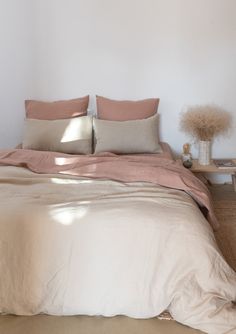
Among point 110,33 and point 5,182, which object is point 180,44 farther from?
point 5,182

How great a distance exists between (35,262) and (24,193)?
0.43 metres

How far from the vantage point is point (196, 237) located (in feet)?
5.08

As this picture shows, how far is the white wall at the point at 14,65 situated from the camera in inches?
128

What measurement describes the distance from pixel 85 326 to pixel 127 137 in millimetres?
1639

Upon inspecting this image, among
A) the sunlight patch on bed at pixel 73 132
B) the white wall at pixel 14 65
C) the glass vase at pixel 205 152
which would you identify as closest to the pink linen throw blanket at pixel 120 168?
the sunlight patch on bed at pixel 73 132

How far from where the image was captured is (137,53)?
3268mm

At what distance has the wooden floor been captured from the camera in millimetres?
1554

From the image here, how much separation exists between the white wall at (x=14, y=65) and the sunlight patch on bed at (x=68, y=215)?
→ 7.06ft

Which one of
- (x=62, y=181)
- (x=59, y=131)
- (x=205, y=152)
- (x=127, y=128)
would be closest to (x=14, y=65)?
(x=59, y=131)

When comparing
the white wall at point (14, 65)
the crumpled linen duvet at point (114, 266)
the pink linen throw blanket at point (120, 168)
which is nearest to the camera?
the crumpled linen duvet at point (114, 266)

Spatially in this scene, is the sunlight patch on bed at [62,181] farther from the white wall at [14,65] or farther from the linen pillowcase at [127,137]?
the white wall at [14,65]

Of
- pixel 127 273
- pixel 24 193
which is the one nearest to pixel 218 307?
pixel 127 273

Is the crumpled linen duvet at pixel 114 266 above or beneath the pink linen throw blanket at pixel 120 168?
beneath

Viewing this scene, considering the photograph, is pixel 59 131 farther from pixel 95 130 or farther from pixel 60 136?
pixel 95 130
